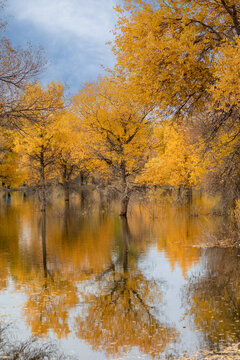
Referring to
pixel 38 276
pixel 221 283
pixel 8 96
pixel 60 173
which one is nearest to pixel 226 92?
pixel 221 283

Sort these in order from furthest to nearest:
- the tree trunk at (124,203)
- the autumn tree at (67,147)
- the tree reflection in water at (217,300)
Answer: the autumn tree at (67,147), the tree trunk at (124,203), the tree reflection in water at (217,300)

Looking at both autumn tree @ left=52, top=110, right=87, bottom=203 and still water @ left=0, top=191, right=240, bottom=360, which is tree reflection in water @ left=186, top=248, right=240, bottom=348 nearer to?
still water @ left=0, top=191, right=240, bottom=360

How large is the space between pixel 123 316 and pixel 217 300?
245 cm

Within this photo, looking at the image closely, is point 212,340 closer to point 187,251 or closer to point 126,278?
point 126,278

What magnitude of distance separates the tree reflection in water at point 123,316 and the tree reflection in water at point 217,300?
83 cm

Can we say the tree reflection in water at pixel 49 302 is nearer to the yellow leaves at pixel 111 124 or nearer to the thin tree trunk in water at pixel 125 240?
the thin tree trunk in water at pixel 125 240

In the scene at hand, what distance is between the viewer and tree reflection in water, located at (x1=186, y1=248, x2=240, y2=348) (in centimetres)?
822

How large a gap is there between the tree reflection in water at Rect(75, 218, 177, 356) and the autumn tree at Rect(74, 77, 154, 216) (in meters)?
13.5

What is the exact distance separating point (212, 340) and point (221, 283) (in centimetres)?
409

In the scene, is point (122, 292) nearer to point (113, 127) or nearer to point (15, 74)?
point (15, 74)

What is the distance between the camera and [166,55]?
13109 mm

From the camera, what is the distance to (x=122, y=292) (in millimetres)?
11477

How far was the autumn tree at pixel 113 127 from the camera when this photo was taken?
2619 cm

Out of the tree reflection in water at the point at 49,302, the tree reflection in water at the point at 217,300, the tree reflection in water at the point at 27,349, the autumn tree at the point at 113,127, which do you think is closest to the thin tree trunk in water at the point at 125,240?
the autumn tree at the point at 113,127
